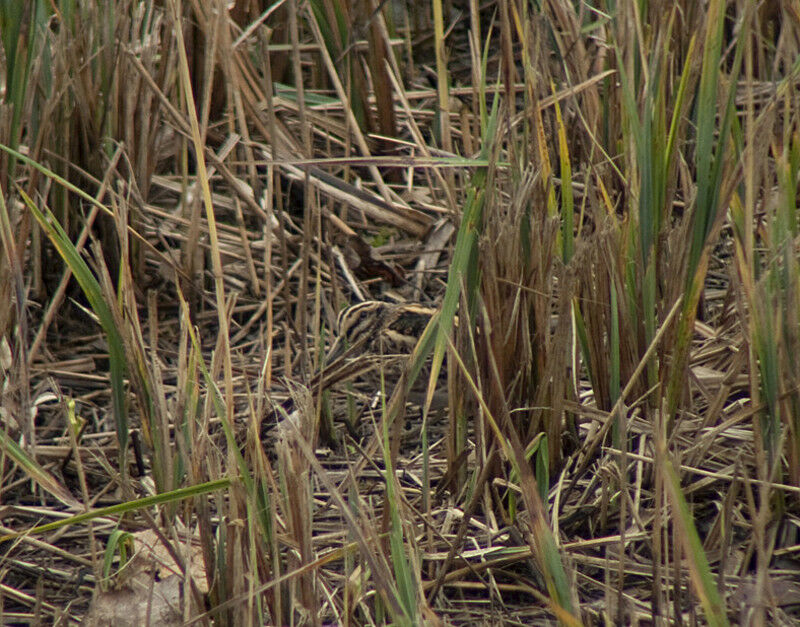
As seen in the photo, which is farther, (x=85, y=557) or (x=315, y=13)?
(x=315, y=13)

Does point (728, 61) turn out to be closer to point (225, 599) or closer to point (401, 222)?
point (401, 222)

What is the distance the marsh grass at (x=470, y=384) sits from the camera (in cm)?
107

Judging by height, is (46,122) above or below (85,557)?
above

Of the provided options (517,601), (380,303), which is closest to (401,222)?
(380,303)

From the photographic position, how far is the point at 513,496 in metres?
1.27

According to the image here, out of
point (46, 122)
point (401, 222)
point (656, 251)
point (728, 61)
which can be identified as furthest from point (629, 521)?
point (728, 61)

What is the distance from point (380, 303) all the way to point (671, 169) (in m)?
0.47

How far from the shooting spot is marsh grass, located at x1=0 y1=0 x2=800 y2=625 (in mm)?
1067

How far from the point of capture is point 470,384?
3.91 ft

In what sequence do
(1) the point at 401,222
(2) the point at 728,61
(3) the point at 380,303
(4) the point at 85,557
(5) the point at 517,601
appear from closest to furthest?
1. (5) the point at 517,601
2. (4) the point at 85,557
3. (3) the point at 380,303
4. (1) the point at 401,222
5. (2) the point at 728,61

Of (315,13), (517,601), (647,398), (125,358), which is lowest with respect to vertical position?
(517,601)

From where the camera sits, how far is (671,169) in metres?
1.32

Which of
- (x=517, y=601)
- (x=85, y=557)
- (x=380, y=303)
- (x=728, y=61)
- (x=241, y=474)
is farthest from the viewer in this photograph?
(x=728, y=61)

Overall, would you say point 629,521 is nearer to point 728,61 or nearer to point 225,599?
point 225,599
